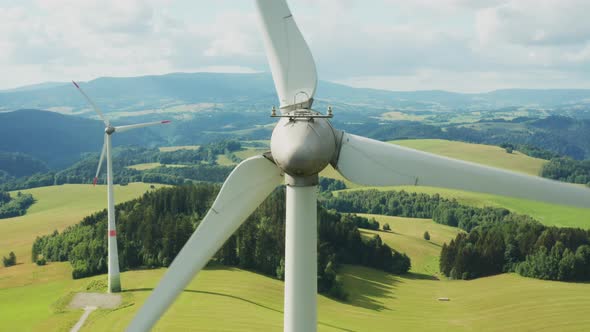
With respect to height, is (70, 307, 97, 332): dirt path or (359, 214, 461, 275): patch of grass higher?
(70, 307, 97, 332): dirt path

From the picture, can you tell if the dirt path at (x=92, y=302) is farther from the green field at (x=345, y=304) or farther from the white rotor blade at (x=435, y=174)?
the white rotor blade at (x=435, y=174)

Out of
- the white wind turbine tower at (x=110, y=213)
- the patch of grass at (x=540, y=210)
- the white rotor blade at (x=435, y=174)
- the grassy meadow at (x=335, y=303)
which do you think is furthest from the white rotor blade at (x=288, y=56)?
the patch of grass at (x=540, y=210)

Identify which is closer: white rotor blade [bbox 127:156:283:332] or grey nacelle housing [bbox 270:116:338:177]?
white rotor blade [bbox 127:156:283:332]

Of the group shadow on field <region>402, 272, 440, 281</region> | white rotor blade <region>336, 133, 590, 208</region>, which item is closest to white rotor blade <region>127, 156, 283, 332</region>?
white rotor blade <region>336, 133, 590, 208</region>

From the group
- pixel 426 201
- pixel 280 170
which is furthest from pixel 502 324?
pixel 426 201

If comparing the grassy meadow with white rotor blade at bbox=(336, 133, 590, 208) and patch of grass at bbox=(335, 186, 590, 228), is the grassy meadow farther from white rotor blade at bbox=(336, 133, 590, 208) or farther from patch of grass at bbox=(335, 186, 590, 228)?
patch of grass at bbox=(335, 186, 590, 228)

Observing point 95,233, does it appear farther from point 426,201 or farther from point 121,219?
point 426,201
